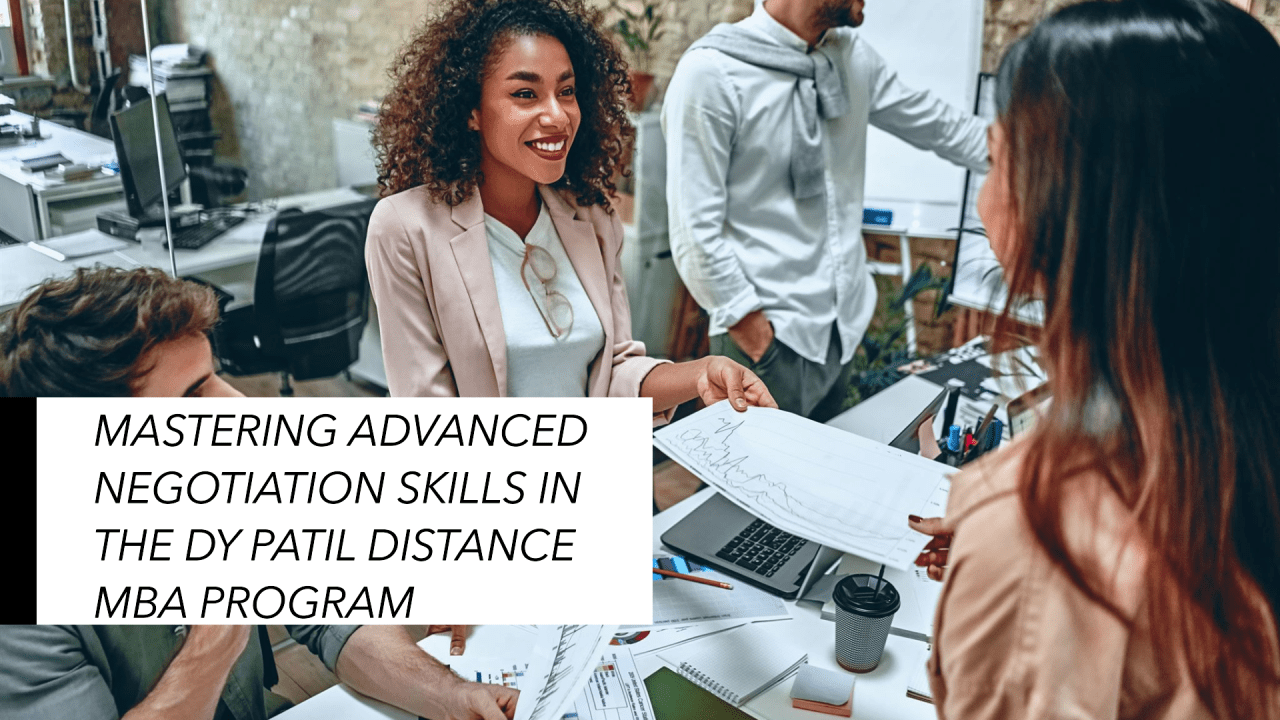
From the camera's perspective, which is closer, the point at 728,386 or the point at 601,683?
the point at 601,683

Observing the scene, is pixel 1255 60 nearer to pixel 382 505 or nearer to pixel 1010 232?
pixel 1010 232

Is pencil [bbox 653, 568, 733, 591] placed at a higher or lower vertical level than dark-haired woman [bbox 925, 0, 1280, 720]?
lower

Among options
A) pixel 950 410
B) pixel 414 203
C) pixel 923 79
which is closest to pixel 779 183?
pixel 950 410

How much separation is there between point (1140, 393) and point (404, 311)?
987mm

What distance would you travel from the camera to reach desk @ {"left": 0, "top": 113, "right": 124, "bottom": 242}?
130 cm

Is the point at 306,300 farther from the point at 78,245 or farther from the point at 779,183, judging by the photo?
the point at 779,183

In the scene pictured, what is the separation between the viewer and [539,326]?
1396mm

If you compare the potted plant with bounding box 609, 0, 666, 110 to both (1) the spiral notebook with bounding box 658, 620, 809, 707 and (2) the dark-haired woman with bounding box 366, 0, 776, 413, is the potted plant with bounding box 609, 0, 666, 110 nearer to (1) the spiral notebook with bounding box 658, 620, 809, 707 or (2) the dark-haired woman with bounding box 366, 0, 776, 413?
(2) the dark-haired woman with bounding box 366, 0, 776, 413

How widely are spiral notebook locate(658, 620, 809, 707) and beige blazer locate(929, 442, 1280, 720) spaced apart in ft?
1.69

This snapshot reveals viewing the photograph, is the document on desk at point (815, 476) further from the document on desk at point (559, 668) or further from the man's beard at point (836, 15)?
the man's beard at point (836, 15)

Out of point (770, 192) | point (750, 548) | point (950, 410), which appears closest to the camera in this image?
point (750, 548)

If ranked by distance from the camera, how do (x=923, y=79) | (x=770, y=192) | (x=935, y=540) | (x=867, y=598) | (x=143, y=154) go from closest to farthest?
(x=867, y=598) < (x=935, y=540) < (x=143, y=154) < (x=770, y=192) < (x=923, y=79)

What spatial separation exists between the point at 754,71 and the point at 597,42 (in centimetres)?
65

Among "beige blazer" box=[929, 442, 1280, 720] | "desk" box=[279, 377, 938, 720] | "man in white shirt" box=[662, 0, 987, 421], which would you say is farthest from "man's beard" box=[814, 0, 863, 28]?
"beige blazer" box=[929, 442, 1280, 720]
